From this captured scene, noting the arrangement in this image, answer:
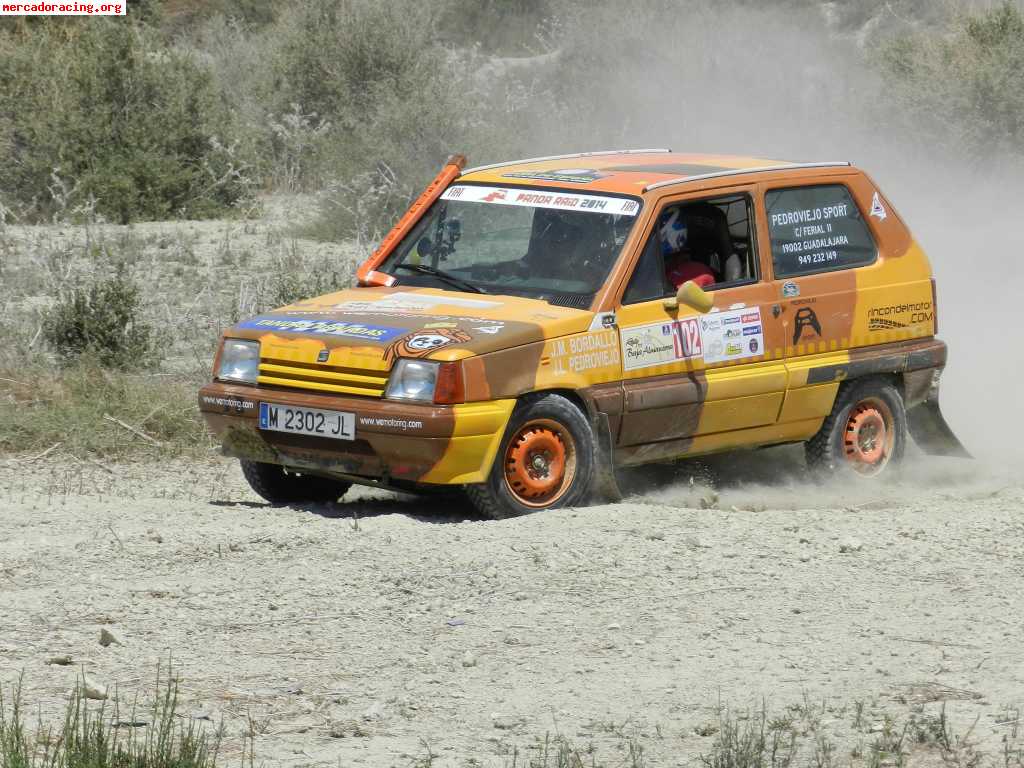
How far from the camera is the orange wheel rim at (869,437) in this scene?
371 inches

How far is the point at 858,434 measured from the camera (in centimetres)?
943

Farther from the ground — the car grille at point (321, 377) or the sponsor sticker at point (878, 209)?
the sponsor sticker at point (878, 209)

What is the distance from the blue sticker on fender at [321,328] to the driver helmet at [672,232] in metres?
1.61

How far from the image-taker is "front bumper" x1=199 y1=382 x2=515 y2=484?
737 centimetres

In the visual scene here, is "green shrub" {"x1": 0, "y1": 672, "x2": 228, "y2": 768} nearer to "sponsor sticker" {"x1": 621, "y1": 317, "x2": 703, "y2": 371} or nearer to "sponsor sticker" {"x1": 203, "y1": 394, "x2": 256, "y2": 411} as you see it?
"sponsor sticker" {"x1": 203, "y1": 394, "x2": 256, "y2": 411}

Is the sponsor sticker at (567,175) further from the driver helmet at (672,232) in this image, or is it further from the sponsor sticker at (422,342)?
the sponsor sticker at (422,342)

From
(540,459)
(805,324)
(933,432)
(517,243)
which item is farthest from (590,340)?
(933,432)

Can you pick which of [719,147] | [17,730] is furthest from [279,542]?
[719,147]

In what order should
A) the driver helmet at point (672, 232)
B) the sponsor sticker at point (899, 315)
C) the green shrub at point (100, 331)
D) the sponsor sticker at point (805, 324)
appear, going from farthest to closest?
1. the green shrub at point (100, 331)
2. the sponsor sticker at point (899, 315)
3. the sponsor sticker at point (805, 324)
4. the driver helmet at point (672, 232)

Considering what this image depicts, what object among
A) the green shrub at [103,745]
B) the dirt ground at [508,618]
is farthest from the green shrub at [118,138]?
the green shrub at [103,745]

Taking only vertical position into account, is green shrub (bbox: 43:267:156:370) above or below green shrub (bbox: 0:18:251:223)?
below

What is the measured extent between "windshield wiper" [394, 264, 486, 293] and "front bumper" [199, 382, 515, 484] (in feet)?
3.37

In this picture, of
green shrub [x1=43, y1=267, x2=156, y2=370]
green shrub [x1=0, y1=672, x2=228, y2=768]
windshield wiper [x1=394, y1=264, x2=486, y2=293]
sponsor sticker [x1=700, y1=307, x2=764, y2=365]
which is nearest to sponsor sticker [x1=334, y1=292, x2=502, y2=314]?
windshield wiper [x1=394, y1=264, x2=486, y2=293]

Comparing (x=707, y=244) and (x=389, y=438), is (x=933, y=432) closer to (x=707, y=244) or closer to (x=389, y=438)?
(x=707, y=244)
